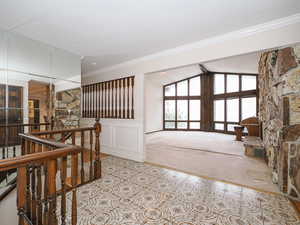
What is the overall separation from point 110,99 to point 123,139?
1307 millimetres

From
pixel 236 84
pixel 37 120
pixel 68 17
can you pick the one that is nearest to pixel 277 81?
pixel 68 17

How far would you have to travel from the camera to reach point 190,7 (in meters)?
1.85

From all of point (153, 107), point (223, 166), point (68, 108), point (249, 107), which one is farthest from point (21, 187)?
point (249, 107)

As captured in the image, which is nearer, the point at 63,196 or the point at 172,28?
the point at 63,196

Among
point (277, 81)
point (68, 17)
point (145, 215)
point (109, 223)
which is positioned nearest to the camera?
point (109, 223)

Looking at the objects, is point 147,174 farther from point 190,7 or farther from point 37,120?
point 190,7

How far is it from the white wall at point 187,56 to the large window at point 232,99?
236 inches

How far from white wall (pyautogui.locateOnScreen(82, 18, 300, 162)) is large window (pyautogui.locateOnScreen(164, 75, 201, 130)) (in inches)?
241

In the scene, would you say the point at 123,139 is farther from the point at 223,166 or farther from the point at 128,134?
the point at 223,166

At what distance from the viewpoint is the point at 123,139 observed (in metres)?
4.00

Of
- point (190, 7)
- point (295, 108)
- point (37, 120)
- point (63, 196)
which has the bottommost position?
point (63, 196)

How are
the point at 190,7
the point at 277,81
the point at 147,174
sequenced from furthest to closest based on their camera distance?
the point at 147,174, the point at 277,81, the point at 190,7

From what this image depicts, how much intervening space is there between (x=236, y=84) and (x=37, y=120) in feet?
29.4

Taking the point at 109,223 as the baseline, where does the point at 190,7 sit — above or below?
above
